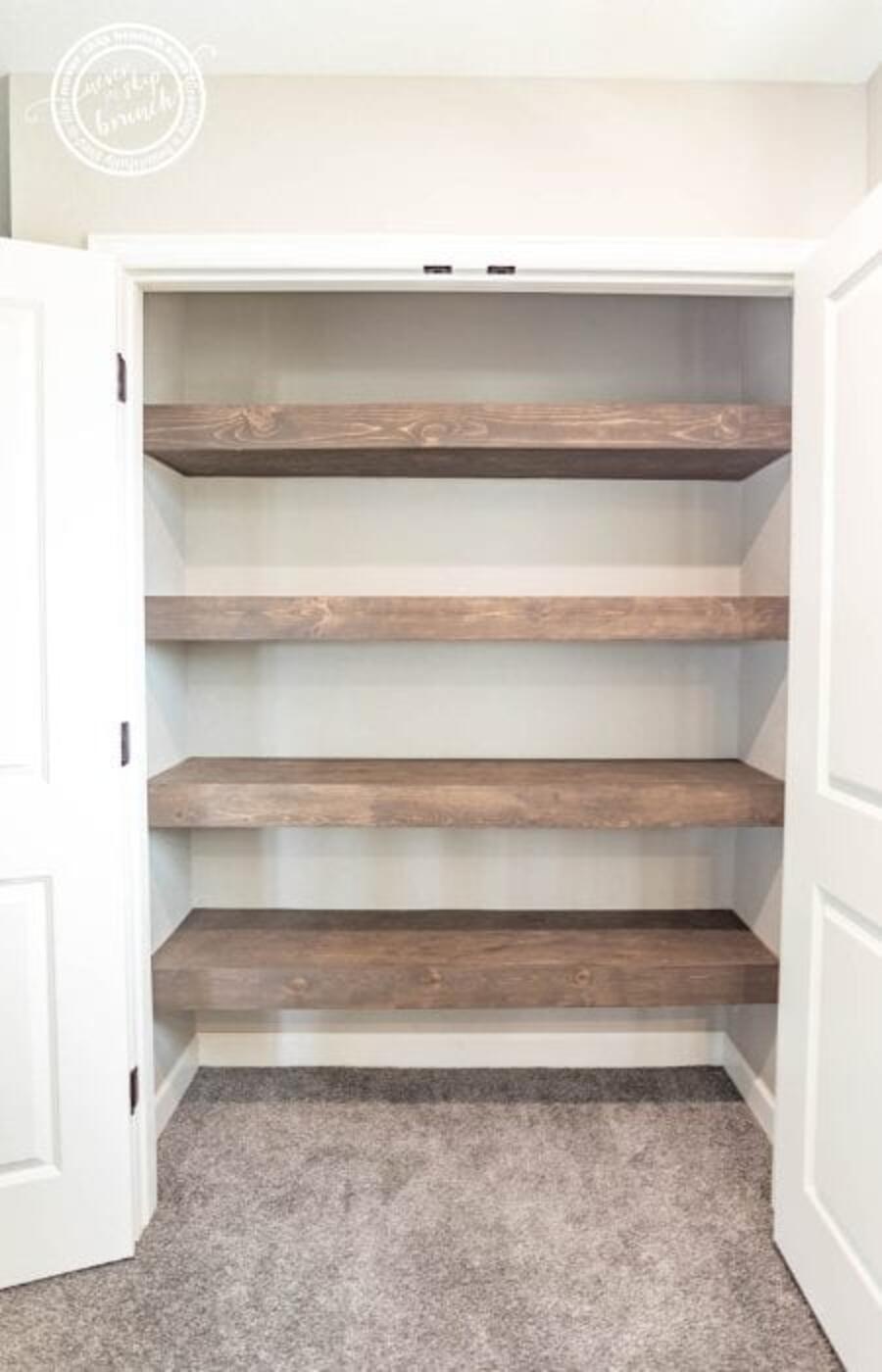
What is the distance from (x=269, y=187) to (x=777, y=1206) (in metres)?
2.50

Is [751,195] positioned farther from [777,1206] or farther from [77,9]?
[777,1206]

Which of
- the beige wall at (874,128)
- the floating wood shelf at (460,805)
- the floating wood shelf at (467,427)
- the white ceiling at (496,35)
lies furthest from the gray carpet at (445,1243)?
the white ceiling at (496,35)

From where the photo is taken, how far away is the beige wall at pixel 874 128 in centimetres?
174

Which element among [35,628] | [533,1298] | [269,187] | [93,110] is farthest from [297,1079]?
[93,110]

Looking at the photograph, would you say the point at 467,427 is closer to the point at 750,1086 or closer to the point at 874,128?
the point at 874,128

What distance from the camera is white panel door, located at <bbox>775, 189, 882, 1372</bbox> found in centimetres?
142

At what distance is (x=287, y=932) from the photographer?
7.44 ft

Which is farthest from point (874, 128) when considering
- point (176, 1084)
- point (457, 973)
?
point (176, 1084)

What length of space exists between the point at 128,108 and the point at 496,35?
31.3 inches

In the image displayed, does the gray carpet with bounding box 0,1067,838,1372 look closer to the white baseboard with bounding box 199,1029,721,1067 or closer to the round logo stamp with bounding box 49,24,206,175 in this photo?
the white baseboard with bounding box 199,1029,721,1067

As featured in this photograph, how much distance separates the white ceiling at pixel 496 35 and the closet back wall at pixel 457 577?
66 cm

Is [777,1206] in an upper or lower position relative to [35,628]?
lower

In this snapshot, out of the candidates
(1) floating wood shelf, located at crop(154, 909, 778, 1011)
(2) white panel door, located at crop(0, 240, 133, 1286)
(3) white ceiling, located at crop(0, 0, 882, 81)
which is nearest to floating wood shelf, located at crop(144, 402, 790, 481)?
(2) white panel door, located at crop(0, 240, 133, 1286)

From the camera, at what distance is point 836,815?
1548mm
